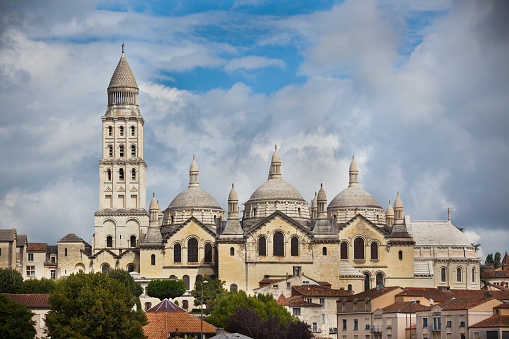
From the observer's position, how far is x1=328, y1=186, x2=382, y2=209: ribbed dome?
13900 cm

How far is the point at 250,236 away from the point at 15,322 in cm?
4746

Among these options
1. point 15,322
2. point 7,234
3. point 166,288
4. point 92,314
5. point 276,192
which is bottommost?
point 15,322

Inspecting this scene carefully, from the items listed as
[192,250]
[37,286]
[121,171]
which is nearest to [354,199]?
[192,250]

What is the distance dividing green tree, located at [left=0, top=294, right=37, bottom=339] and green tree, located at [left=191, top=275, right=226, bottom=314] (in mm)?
31253

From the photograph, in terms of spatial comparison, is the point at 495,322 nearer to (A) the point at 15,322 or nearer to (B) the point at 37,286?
(A) the point at 15,322

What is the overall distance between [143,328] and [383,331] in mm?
17508

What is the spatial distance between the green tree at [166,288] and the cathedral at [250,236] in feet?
20.1

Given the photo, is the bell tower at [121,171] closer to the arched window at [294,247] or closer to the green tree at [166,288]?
the green tree at [166,288]

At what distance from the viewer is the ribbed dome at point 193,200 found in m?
135

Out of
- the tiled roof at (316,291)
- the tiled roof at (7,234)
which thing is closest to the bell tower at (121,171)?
the tiled roof at (7,234)

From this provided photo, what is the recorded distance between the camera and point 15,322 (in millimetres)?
78500

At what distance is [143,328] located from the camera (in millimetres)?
87062

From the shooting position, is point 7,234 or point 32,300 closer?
point 32,300

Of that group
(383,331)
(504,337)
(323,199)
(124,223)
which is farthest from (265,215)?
(504,337)
